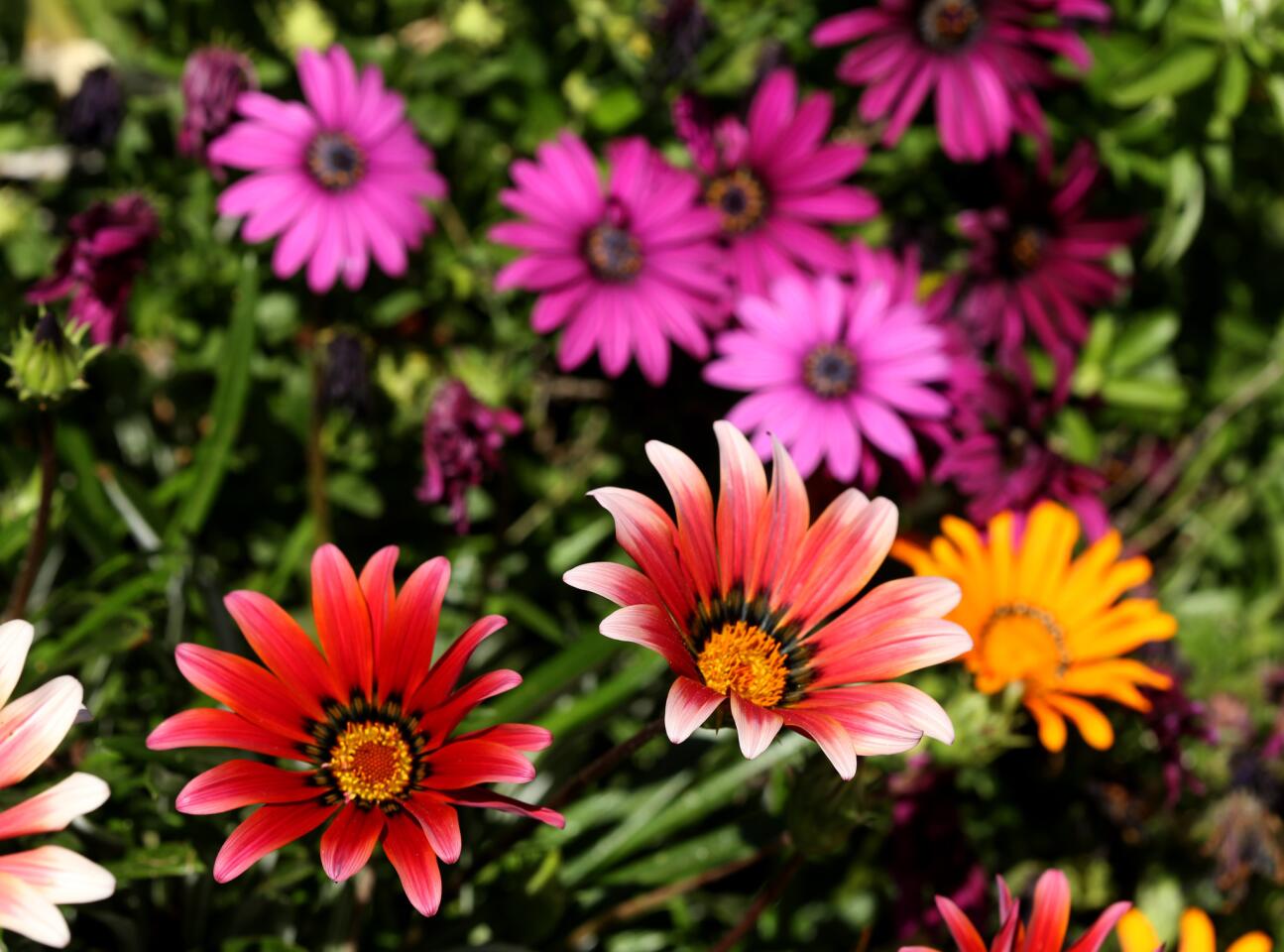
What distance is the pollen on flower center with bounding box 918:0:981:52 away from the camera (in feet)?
7.70

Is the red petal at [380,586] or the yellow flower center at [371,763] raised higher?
the red petal at [380,586]

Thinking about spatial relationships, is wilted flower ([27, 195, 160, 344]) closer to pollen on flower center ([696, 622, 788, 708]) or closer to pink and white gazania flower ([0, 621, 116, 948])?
pink and white gazania flower ([0, 621, 116, 948])

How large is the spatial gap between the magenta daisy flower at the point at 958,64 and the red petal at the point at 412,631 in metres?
1.37

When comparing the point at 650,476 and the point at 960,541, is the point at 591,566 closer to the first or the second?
the point at 960,541

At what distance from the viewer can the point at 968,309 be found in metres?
2.41

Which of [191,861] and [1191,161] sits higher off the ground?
[1191,161]

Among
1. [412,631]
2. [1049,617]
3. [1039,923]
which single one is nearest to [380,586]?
[412,631]

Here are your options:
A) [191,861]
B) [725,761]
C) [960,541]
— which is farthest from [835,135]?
[191,861]

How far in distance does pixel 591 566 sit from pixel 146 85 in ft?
6.24

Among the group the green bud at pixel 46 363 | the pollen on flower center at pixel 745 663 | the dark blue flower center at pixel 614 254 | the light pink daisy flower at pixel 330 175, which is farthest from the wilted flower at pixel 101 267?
the pollen on flower center at pixel 745 663

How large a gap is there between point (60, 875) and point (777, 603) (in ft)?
2.59

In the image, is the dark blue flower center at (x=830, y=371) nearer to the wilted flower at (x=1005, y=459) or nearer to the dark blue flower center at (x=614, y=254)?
the wilted flower at (x=1005, y=459)

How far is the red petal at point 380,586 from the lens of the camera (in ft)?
4.37

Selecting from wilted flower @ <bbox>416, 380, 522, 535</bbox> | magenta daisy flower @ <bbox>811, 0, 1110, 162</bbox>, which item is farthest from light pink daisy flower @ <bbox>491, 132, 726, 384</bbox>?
magenta daisy flower @ <bbox>811, 0, 1110, 162</bbox>
